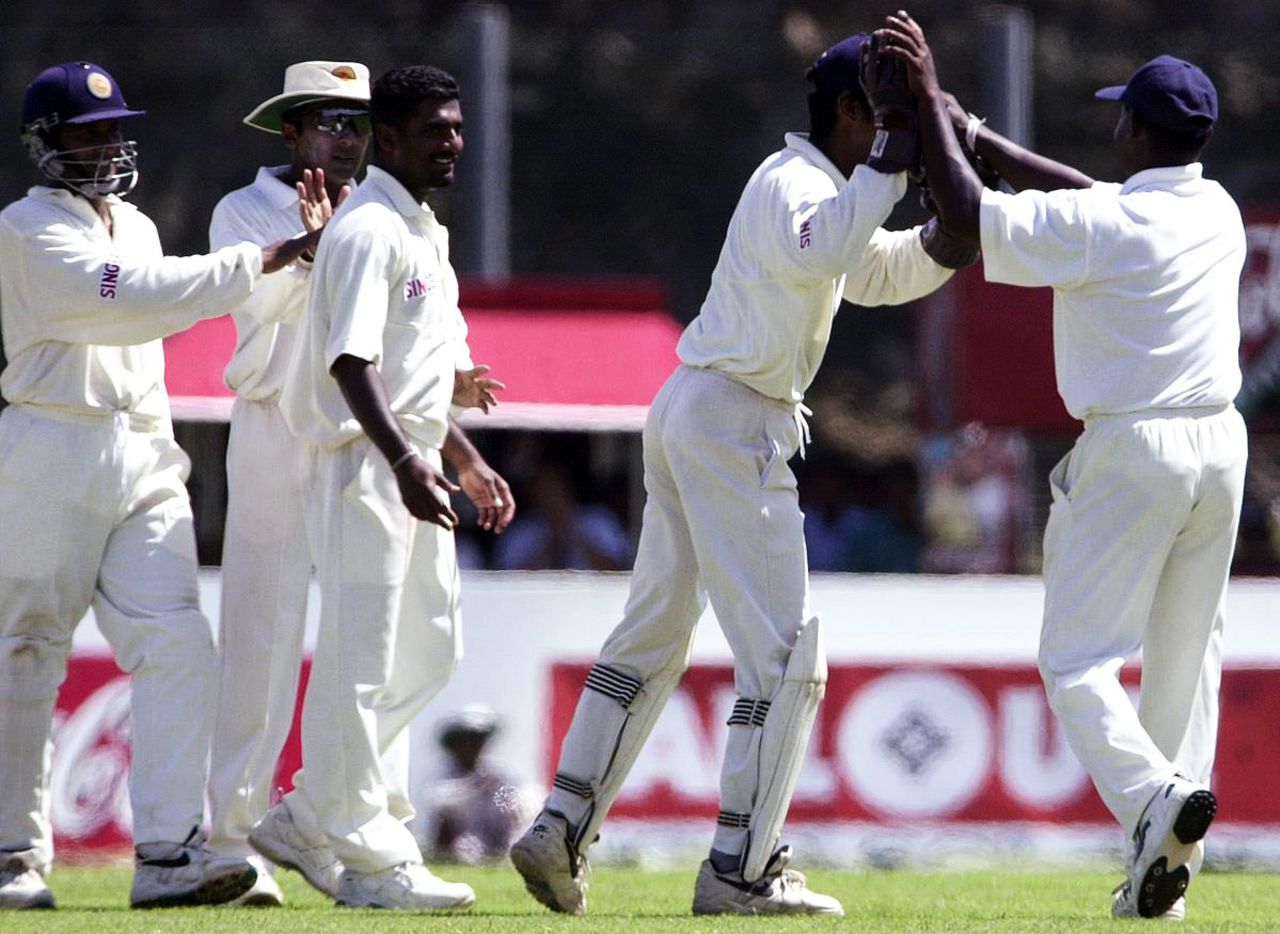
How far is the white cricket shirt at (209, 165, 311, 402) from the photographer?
736 centimetres

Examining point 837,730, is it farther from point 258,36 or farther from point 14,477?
point 258,36

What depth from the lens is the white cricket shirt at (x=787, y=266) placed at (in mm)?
6504

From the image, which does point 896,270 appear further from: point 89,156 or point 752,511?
point 89,156

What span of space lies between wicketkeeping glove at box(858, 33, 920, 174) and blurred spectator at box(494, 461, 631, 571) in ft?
17.9

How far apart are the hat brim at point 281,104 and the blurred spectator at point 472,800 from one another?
272 centimetres

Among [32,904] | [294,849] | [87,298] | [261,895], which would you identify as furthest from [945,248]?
[32,904]

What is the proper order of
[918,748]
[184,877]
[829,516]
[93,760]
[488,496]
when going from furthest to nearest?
1. [829,516]
2. [918,748]
3. [93,760]
4. [488,496]
5. [184,877]

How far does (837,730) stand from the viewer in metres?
9.72

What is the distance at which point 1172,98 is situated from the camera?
6750 millimetres

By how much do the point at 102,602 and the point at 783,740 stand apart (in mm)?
1965

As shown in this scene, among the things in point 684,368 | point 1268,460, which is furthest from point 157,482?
point 1268,460

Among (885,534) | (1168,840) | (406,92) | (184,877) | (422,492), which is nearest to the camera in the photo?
(1168,840)

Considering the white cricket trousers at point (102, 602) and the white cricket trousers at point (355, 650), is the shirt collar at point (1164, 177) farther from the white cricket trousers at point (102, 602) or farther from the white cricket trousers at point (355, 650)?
the white cricket trousers at point (102, 602)

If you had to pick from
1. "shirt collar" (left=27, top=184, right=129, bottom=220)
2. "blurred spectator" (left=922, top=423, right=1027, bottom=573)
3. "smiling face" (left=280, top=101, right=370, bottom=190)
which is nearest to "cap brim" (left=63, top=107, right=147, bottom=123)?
"shirt collar" (left=27, top=184, right=129, bottom=220)
